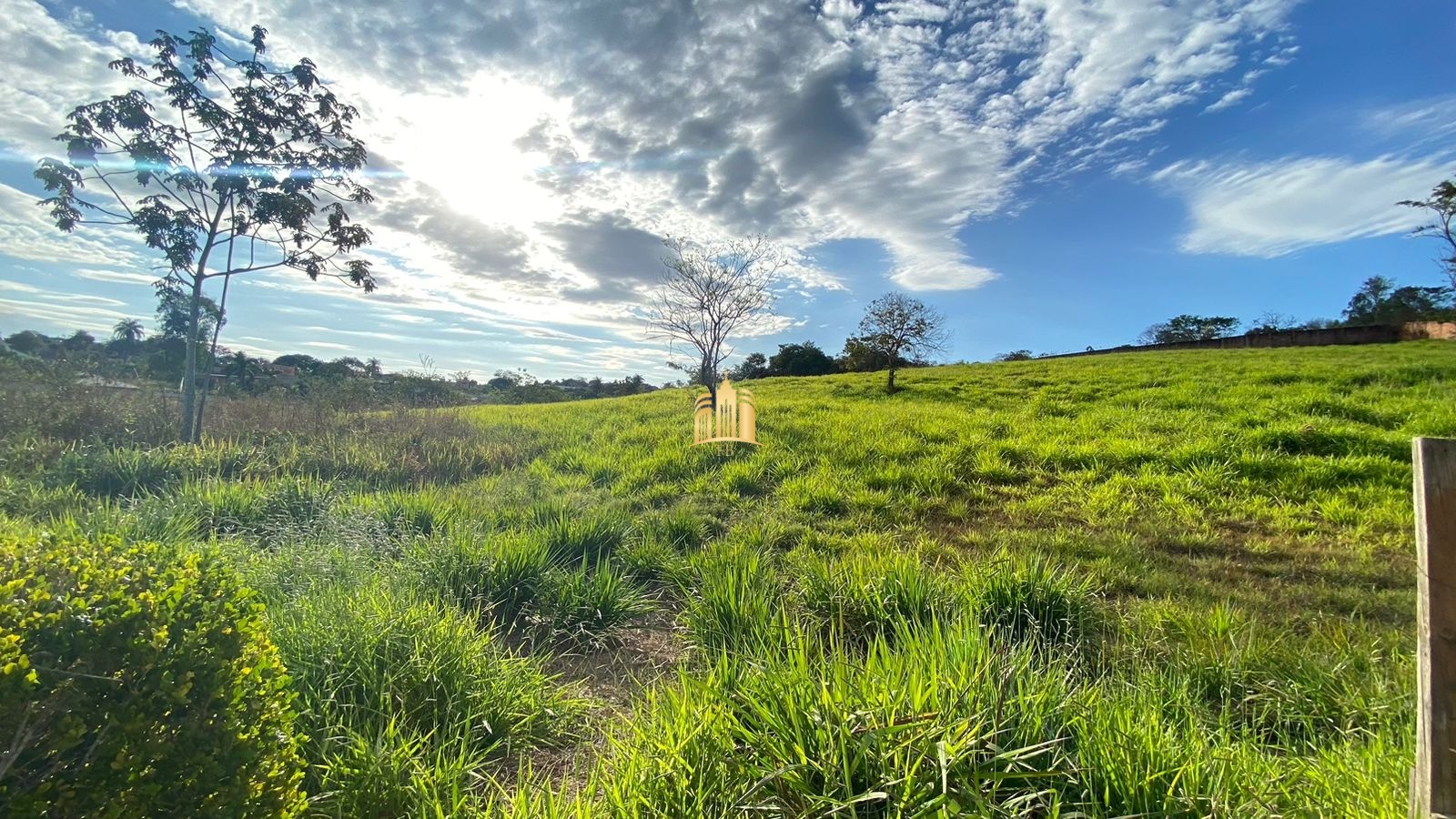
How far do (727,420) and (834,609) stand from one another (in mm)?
6128

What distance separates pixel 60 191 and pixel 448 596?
9.18 m

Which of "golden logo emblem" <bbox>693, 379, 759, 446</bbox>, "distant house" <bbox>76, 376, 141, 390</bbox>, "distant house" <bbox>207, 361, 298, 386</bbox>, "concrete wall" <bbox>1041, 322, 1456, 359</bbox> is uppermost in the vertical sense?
"concrete wall" <bbox>1041, 322, 1456, 359</bbox>

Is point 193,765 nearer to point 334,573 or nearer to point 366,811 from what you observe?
point 366,811

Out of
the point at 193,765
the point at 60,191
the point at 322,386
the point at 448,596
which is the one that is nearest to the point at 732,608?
the point at 448,596

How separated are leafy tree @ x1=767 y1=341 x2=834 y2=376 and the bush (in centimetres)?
2926

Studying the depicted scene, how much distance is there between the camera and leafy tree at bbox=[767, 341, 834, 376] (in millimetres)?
30797

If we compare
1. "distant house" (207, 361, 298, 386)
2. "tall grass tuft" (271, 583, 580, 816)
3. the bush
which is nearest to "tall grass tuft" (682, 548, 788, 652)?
"tall grass tuft" (271, 583, 580, 816)

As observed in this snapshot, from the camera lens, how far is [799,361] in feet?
102

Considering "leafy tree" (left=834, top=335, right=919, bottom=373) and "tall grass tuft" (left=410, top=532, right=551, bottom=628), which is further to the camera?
"leafy tree" (left=834, top=335, right=919, bottom=373)

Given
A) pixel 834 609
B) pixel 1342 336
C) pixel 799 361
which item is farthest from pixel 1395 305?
pixel 834 609

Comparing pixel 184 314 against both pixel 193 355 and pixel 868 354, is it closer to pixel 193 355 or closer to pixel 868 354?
pixel 193 355

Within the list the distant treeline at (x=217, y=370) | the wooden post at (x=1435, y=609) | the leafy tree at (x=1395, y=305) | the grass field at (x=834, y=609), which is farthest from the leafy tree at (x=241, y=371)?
the leafy tree at (x=1395, y=305)

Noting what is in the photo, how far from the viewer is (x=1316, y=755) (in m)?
2.00

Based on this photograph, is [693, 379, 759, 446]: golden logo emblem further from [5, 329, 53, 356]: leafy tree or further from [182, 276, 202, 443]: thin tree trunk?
[5, 329, 53, 356]: leafy tree
